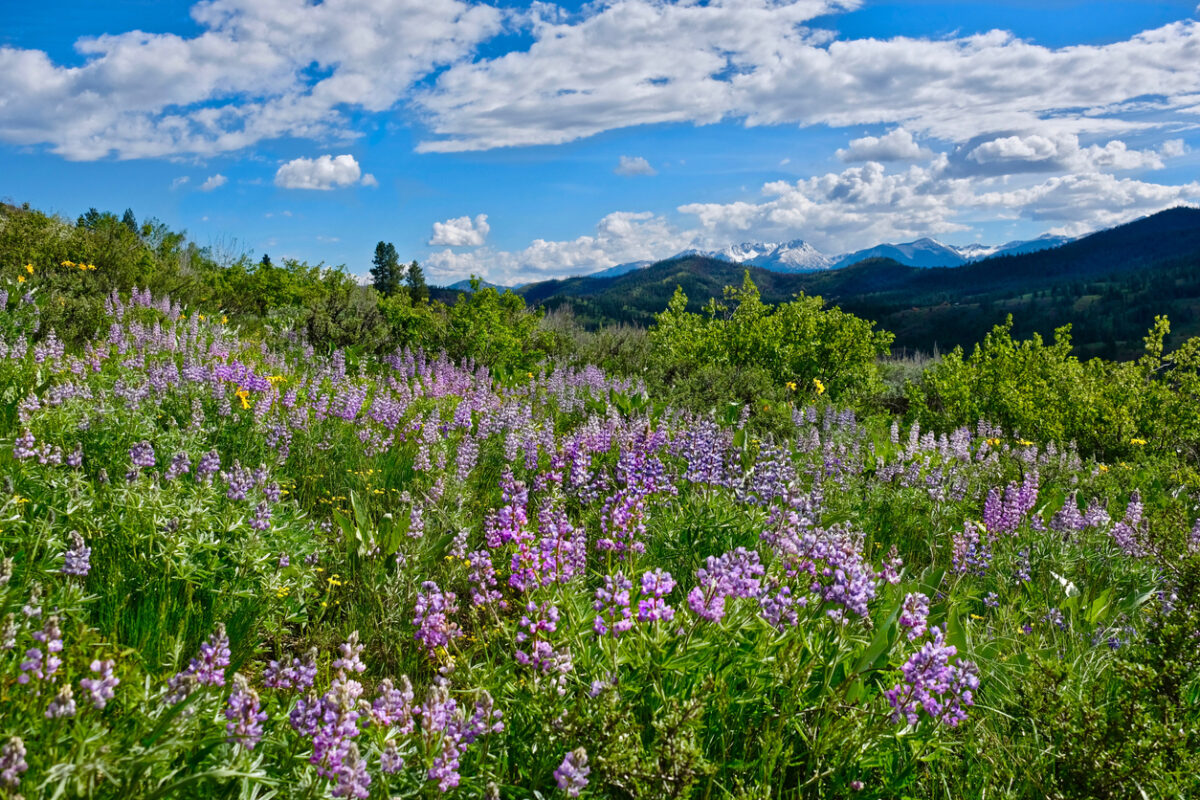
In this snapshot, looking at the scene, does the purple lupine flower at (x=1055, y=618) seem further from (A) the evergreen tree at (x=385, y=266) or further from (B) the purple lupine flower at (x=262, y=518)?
(A) the evergreen tree at (x=385, y=266)

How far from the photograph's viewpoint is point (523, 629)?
3322mm

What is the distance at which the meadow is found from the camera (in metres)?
2.21

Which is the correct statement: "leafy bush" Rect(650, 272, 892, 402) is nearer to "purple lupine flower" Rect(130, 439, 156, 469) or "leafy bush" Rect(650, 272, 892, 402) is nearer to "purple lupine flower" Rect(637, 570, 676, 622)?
"purple lupine flower" Rect(130, 439, 156, 469)

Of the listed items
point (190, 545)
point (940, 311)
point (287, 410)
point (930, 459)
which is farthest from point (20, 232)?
point (940, 311)

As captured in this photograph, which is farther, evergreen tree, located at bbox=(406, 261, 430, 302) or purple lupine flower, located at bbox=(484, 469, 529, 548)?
evergreen tree, located at bbox=(406, 261, 430, 302)

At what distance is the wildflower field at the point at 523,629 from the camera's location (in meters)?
2.20

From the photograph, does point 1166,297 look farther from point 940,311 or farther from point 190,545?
point 190,545

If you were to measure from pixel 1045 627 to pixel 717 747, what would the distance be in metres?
3.14

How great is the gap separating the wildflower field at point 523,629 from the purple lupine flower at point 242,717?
0.01 m

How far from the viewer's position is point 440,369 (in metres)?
10.7

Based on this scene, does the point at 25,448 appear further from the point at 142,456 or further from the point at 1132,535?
the point at 1132,535

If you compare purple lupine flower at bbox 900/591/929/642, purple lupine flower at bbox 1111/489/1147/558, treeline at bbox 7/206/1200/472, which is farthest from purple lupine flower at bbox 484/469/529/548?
treeline at bbox 7/206/1200/472

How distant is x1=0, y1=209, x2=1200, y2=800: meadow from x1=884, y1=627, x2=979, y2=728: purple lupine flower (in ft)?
0.05

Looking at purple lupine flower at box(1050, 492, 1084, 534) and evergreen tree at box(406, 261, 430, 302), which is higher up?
evergreen tree at box(406, 261, 430, 302)
